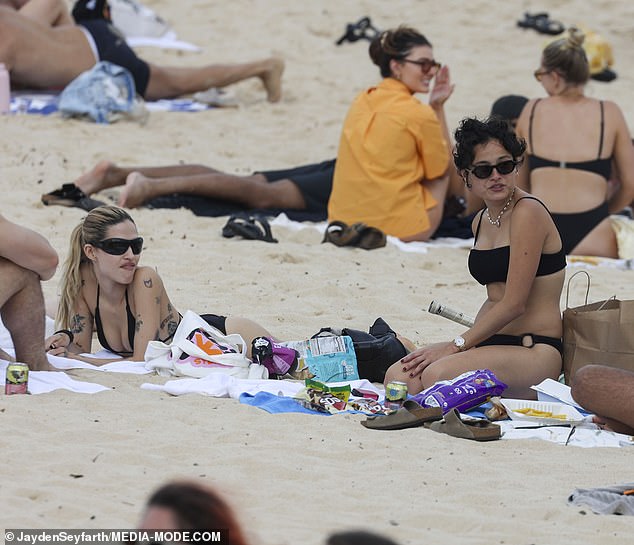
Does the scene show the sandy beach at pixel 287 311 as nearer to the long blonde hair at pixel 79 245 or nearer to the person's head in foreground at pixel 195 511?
the person's head in foreground at pixel 195 511

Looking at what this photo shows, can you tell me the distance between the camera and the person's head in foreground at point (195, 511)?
5.89 feet

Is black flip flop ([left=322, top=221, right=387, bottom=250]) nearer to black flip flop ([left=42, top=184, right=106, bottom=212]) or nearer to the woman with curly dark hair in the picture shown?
black flip flop ([left=42, top=184, right=106, bottom=212])

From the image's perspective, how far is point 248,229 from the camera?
7320mm

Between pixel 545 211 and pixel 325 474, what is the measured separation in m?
1.61

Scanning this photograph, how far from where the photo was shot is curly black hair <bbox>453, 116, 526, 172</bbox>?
4840mm

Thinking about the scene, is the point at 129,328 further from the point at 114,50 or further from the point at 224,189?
the point at 114,50

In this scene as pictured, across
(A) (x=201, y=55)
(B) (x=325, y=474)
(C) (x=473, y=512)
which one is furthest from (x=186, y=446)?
(A) (x=201, y=55)

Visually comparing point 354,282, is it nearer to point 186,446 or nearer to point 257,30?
point 186,446

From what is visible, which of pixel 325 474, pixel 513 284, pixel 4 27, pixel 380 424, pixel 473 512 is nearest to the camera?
pixel 473 512

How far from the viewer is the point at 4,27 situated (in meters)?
9.52

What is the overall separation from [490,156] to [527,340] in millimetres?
741

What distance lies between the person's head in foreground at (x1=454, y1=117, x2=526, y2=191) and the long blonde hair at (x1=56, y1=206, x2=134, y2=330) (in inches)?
57.0

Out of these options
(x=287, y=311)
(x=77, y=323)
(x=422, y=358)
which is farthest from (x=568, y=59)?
(x=77, y=323)

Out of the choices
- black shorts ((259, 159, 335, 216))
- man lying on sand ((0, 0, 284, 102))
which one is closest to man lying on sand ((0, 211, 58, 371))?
black shorts ((259, 159, 335, 216))
